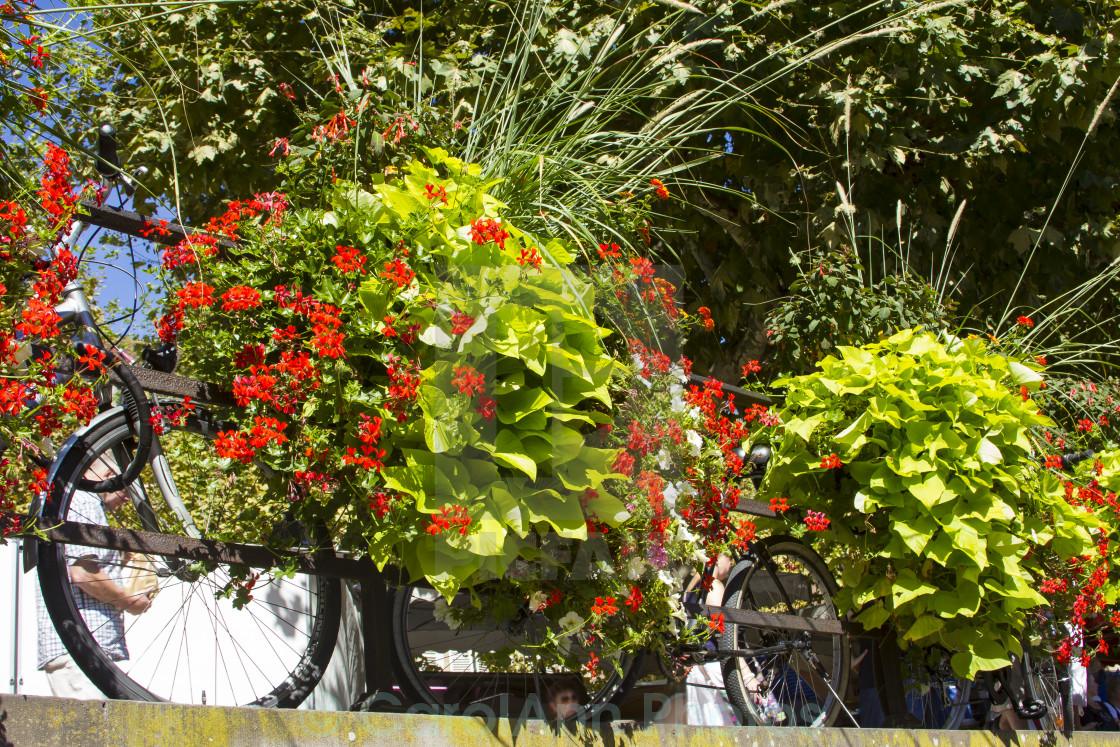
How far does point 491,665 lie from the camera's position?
186 centimetres

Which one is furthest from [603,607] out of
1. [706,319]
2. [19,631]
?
[19,631]

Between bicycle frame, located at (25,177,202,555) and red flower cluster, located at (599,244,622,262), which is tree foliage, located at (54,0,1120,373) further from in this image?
bicycle frame, located at (25,177,202,555)

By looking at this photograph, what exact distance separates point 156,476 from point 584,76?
1396 mm

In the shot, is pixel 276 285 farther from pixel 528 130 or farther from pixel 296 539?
pixel 528 130

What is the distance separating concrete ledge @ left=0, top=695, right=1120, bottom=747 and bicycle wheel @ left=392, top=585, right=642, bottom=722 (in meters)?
0.15

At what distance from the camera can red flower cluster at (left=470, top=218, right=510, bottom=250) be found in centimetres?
167

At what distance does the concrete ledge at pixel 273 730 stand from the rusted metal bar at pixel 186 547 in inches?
11.4

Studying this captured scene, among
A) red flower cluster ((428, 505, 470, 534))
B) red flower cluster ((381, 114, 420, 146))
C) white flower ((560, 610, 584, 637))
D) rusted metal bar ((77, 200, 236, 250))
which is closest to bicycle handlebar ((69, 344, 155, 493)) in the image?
rusted metal bar ((77, 200, 236, 250))

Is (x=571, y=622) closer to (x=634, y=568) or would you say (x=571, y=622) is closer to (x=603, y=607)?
(x=603, y=607)

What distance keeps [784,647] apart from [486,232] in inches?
69.2

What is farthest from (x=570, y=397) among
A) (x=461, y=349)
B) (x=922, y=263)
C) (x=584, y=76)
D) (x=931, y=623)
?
(x=922, y=263)

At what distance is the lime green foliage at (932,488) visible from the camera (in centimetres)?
243

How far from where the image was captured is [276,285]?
1.69 meters

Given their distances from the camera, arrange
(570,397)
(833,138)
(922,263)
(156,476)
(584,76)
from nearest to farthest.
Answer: (570,397), (156,476), (584,76), (833,138), (922,263)
